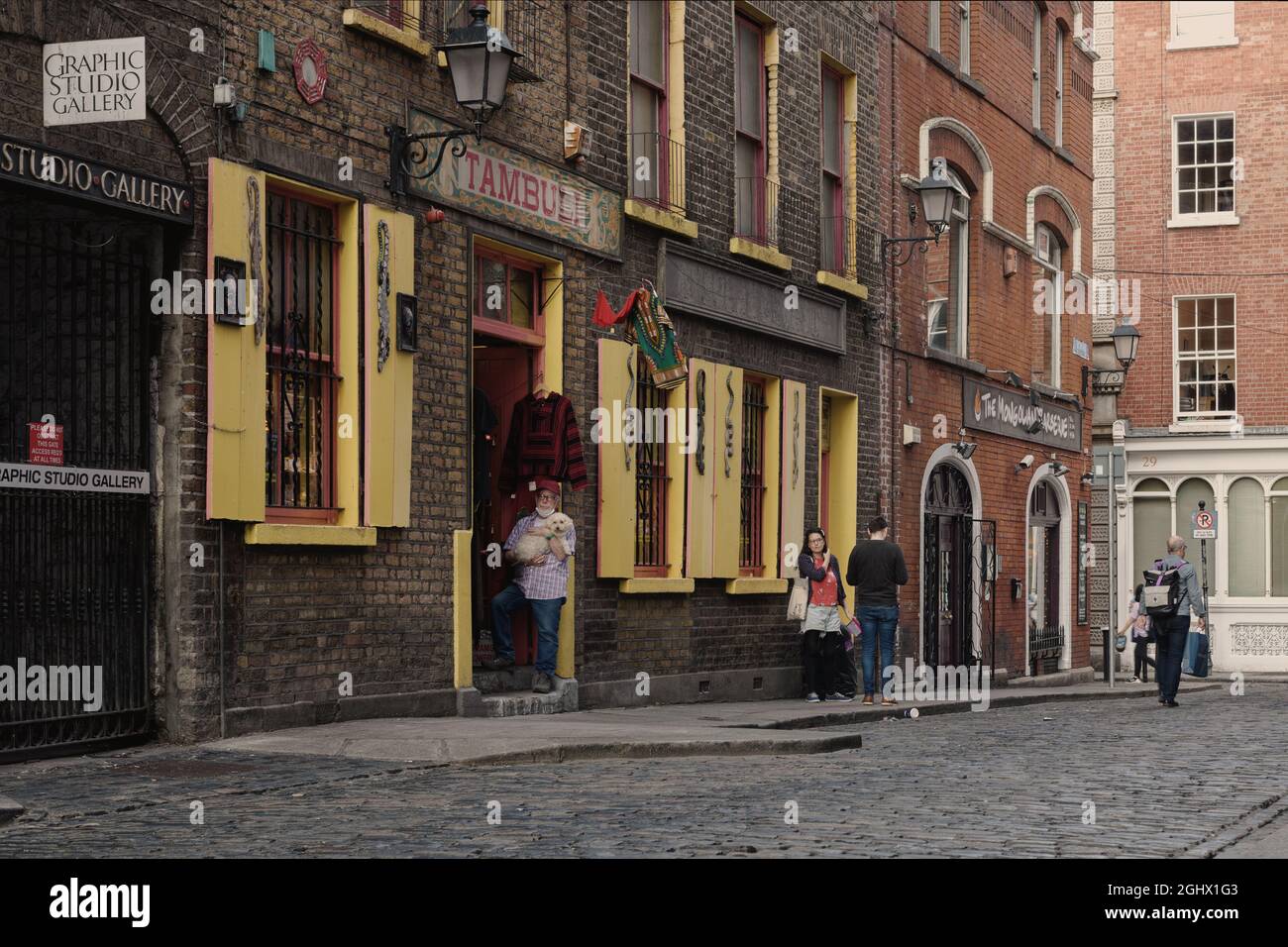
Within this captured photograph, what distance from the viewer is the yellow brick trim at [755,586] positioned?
1922cm

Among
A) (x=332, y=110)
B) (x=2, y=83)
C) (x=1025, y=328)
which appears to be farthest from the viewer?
(x=1025, y=328)

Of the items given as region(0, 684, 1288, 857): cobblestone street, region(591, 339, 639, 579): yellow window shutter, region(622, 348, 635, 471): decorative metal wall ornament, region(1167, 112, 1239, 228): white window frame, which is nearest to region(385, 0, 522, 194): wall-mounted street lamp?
region(591, 339, 639, 579): yellow window shutter

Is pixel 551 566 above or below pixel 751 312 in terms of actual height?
below

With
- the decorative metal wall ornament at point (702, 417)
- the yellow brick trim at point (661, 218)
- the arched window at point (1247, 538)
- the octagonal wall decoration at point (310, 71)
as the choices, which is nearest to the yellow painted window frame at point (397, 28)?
the octagonal wall decoration at point (310, 71)

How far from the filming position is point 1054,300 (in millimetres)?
29641

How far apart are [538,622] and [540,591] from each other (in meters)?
0.26

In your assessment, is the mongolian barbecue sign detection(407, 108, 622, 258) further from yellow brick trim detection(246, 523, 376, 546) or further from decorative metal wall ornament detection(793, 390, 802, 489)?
decorative metal wall ornament detection(793, 390, 802, 489)

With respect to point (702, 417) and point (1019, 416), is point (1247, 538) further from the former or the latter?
point (702, 417)

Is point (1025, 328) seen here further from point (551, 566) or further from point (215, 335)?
point (215, 335)

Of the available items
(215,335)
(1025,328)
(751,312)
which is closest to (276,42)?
(215,335)

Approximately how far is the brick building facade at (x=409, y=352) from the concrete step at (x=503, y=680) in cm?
7

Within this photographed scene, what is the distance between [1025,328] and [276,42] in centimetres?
1723

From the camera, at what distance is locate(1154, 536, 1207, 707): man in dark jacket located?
2025 centimetres

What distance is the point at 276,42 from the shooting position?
1280 centimetres
